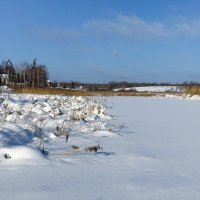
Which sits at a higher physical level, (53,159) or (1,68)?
(1,68)

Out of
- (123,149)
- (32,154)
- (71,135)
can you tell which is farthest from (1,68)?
(32,154)

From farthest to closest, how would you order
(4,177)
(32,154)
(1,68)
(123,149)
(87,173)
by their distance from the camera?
1. (1,68)
2. (123,149)
3. (32,154)
4. (87,173)
5. (4,177)

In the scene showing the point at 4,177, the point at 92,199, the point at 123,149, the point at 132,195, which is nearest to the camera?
the point at 92,199

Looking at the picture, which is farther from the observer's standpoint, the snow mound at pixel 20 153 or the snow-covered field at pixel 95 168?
the snow mound at pixel 20 153

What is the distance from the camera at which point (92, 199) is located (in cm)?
174

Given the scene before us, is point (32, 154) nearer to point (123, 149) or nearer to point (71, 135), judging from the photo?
point (123, 149)

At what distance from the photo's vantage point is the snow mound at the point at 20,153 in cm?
244

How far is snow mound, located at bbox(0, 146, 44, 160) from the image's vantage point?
2.44m

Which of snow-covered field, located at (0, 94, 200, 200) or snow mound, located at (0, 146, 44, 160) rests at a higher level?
snow mound, located at (0, 146, 44, 160)

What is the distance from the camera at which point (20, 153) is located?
2.46 meters

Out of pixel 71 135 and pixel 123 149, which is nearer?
pixel 123 149

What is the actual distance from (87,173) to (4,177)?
51 centimetres

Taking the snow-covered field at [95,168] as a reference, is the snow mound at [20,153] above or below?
above

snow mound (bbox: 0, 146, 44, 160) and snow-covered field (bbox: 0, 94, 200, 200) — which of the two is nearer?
snow-covered field (bbox: 0, 94, 200, 200)
